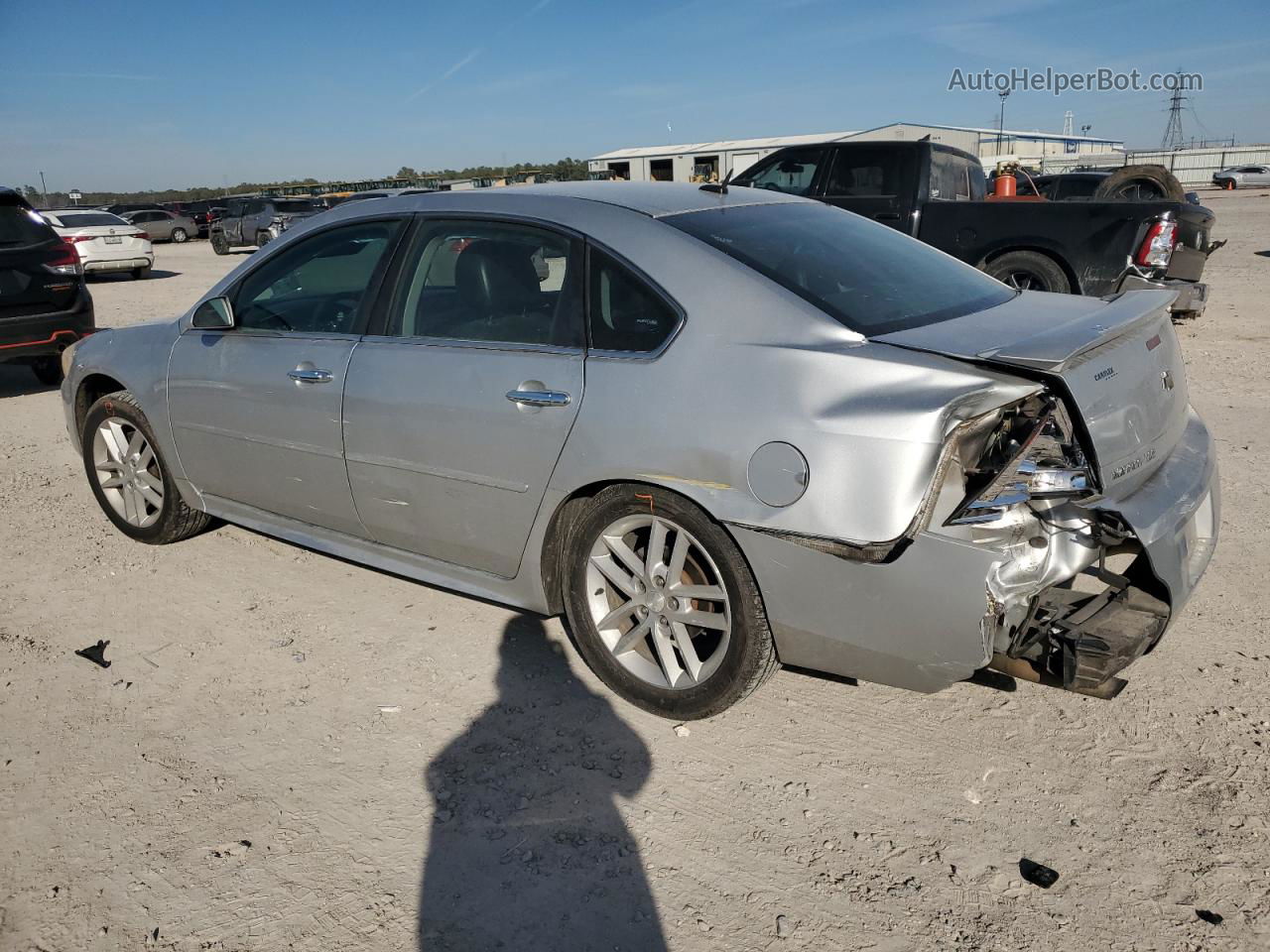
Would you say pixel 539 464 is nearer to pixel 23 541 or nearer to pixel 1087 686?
pixel 1087 686

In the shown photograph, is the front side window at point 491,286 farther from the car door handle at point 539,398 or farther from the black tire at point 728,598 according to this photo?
the black tire at point 728,598

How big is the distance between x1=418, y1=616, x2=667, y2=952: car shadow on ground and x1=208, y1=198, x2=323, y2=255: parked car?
26.8 metres

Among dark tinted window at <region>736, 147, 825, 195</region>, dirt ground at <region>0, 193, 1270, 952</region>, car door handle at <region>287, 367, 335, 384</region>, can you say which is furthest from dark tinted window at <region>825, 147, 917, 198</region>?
car door handle at <region>287, 367, 335, 384</region>

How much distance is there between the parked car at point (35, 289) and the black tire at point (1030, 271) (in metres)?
8.15

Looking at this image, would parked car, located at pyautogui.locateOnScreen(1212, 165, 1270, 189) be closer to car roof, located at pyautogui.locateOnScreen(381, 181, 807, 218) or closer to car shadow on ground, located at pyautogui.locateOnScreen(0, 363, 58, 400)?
car shadow on ground, located at pyautogui.locateOnScreen(0, 363, 58, 400)

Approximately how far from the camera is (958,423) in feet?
8.25

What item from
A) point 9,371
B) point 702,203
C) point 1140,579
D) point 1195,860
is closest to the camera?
point 1195,860

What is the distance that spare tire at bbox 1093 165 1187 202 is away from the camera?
1282cm

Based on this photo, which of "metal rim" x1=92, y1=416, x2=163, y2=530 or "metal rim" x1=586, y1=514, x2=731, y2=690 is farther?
"metal rim" x1=92, y1=416, x2=163, y2=530

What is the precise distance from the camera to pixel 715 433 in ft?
9.18

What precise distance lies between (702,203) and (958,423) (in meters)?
1.47

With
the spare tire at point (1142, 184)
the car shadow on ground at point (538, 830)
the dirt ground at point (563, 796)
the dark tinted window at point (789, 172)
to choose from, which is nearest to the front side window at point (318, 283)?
the dirt ground at point (563, 796)

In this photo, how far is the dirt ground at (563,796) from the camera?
7.82ft

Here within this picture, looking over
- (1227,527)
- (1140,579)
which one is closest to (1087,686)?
(1140,579)
